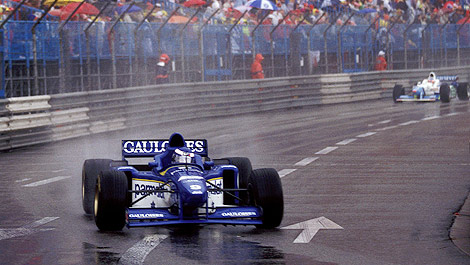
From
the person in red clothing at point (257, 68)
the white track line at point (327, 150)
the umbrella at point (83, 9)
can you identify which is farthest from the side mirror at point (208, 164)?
the person in red clothing at point (257, 68)

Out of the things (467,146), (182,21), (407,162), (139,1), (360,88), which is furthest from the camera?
(360,88)

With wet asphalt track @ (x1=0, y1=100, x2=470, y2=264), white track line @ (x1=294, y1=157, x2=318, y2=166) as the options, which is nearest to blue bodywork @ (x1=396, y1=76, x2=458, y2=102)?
wet asphalt track @ (x1=0, y1=100, x2=470, y2=264)

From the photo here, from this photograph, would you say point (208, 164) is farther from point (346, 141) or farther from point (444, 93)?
point (444, 93)

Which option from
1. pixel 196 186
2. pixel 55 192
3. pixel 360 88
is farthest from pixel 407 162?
pixel 360 88

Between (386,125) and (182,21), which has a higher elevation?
(182,21)

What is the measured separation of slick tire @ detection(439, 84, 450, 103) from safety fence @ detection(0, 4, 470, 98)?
146 inches

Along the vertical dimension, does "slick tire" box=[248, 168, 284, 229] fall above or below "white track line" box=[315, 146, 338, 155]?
above

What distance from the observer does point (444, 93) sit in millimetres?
33906

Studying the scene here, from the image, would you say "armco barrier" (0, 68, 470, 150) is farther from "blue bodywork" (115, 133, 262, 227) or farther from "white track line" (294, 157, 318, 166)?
"blue bodywork" (115, 133, 262, 227)

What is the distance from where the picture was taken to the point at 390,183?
1343cm

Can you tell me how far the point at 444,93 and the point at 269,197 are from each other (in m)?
25.4

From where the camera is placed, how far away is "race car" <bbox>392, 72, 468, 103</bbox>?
3394cm

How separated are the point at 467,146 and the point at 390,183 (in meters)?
5.91

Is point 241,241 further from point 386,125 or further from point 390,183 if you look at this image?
point 386,125
